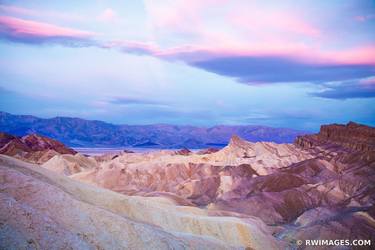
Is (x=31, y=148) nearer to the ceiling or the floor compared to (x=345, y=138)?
nearer to the floor

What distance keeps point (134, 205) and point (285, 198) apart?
3404cm

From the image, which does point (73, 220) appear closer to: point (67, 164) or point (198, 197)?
point (198, 197)

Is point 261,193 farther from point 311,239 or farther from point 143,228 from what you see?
point 143,228

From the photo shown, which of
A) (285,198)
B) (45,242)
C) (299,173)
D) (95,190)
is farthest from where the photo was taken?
(299,173)

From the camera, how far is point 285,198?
62781mm

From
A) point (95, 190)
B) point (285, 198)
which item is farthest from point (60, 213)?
point (285, 198)

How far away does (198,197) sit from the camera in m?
73.4

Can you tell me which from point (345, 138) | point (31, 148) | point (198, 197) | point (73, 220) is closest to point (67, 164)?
point (31, 148)

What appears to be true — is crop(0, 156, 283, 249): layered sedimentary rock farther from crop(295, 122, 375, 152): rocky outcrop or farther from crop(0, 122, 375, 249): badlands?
crop(295, 122, 375, 152): rocky outcrop

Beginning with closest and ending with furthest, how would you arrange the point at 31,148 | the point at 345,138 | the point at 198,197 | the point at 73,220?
the point at 73,220 → the point at 198,197 → the point at 345,138 → the point at 31,148

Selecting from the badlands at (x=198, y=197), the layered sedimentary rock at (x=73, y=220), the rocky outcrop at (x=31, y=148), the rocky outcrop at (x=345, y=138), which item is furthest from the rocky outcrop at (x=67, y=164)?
the layered sedimentary rock at (x=73, y=220)

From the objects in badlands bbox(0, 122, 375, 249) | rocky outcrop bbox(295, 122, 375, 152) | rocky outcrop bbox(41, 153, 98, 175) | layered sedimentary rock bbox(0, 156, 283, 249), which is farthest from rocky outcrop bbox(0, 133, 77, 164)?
layered sedimentary rock bbox(0, 156, 283, 249)

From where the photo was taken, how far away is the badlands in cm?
2183

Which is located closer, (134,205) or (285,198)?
(134,205)
